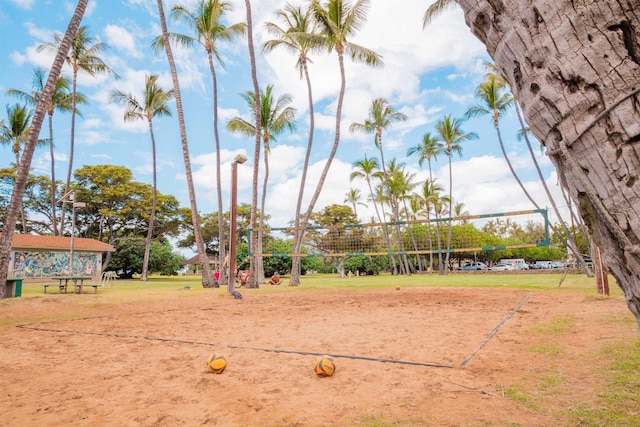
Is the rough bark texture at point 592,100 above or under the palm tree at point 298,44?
under

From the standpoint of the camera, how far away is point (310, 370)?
2.92 metres

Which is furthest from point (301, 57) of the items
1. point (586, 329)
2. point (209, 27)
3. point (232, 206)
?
point (586, 329)

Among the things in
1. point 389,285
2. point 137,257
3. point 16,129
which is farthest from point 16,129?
point 389,285

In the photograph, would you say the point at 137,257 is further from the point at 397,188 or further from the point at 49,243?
the point at 397,188

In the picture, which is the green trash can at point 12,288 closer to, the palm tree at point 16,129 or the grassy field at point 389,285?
the grassy field at point 389,285

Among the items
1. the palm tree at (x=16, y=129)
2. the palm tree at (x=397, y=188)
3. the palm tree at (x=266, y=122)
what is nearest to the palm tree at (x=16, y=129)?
the palm tree at (x=16, y=129)

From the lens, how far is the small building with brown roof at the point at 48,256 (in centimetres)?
1767

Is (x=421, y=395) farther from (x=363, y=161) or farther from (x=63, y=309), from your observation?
(x=363, y=161)

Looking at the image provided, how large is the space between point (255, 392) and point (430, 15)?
1690cm

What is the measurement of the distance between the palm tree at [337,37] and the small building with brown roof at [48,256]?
11683mm

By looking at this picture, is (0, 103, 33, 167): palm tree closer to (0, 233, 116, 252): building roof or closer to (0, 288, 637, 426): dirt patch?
(0, 233, 116, 252): building roof

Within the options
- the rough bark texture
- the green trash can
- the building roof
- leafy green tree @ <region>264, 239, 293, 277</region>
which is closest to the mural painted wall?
the building roof

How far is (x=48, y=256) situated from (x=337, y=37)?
17130 millimetres

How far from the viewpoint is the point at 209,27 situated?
50.9 ft
